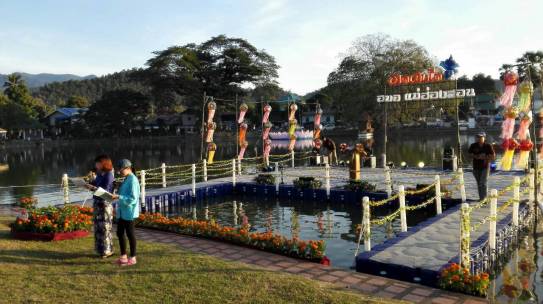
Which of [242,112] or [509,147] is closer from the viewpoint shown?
[509,147]

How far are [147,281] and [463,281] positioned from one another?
5088 mm

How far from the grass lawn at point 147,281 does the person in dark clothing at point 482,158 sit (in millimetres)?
8698

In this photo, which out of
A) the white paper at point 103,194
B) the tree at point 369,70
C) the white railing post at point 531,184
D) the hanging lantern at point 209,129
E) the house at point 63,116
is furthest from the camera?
the house at point 63,116

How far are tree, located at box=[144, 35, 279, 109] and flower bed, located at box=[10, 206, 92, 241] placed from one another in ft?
198

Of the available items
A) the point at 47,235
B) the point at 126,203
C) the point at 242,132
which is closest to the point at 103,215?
the point at 126,203

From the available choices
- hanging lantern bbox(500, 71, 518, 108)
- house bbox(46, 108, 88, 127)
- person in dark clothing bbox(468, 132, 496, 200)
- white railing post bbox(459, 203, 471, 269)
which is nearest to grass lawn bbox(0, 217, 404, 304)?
white railing post bbox(459, 203, 471, 269)

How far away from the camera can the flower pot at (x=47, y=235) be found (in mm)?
9750

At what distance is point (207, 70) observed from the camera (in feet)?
237

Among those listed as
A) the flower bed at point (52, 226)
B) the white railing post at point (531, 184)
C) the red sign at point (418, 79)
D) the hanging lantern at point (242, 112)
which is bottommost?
the flower bed at point (52, 226)

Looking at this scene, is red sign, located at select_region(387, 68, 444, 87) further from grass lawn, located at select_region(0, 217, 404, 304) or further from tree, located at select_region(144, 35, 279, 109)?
tree, located at select_region(144, 35, 279, 109)

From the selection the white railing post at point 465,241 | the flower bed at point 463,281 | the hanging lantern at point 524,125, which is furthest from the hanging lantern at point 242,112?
the flower bed at point 463,281

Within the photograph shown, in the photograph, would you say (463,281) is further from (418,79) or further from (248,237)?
(418,79)

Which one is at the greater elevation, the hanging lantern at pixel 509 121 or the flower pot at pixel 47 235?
the hanging lantern at pixel 509 121

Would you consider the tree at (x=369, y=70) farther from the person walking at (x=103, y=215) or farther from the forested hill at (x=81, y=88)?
the forested hill at (x=81, y=88)
